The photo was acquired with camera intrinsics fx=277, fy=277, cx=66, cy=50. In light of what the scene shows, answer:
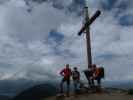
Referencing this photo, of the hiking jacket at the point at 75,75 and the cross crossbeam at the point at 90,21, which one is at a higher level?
the cross crossbeam at the point at 90,21

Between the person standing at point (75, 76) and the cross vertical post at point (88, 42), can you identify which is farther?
the cross vertical post at point (88, 42)

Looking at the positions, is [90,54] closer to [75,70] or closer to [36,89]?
[75,70]

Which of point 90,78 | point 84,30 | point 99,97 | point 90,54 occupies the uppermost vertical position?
point 84,30

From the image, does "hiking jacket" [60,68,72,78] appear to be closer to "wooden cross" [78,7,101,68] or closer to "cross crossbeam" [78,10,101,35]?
"wooden cross" [78,7,101,68]

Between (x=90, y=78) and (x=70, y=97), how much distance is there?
9.20 feet

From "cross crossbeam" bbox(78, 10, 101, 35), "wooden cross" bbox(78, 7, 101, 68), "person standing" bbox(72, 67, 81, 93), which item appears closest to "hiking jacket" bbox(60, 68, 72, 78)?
"person standing" bbox(72, 67, 81, 93)

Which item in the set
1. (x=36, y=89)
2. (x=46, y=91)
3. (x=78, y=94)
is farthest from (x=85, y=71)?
(x=36, y=89)

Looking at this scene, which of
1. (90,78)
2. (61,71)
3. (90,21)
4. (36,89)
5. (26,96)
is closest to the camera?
(61,71)

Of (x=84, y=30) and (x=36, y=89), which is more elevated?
(x=84, y=30)

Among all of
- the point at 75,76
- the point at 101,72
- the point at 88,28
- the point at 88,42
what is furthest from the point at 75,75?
the point at 88,28

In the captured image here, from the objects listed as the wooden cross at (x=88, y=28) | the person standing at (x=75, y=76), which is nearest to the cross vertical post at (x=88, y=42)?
the wooden cross at (x=88, y=28)

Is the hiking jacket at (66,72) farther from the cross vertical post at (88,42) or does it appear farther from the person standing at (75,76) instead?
the cross vertical post at (88,42)

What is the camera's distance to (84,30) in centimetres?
2541

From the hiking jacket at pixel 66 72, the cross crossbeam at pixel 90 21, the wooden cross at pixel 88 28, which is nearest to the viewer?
the hiking jacket at pixel 66 72
